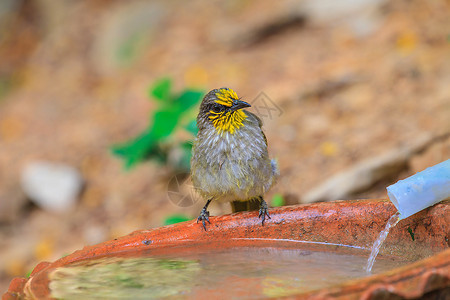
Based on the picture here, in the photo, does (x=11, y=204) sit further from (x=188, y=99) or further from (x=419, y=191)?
(x=419, y=191)

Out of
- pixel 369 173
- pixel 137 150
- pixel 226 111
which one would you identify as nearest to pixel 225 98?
pixel 226 111

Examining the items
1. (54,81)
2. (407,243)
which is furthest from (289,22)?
(407,243)

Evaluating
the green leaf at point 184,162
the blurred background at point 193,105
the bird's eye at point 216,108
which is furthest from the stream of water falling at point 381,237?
the green leaf at point 184,162

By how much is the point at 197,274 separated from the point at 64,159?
5.51m

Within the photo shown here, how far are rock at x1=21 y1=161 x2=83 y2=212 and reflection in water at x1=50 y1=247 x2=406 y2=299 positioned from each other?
4.45 m

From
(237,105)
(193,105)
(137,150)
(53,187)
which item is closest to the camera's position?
(237,105)

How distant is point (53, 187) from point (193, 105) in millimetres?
2649

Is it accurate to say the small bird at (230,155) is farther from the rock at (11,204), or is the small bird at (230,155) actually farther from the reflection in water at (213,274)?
the rock at (11,204)

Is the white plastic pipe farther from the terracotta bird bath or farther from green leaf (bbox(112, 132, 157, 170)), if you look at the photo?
green leaf (bbox(112, 132, 157, 170))

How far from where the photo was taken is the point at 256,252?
2.93 meters

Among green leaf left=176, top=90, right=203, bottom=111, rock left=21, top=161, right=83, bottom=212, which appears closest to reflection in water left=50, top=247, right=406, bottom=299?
green leaf left=176, top=90, right=203, bottom=111

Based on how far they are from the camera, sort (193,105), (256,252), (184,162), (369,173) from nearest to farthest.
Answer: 1. (256,252)
2. (369,173)
3. (193,105)
4. (184,162)

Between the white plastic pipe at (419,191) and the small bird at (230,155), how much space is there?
42.4 inches

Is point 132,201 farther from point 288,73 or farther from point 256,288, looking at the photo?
point 256,288
